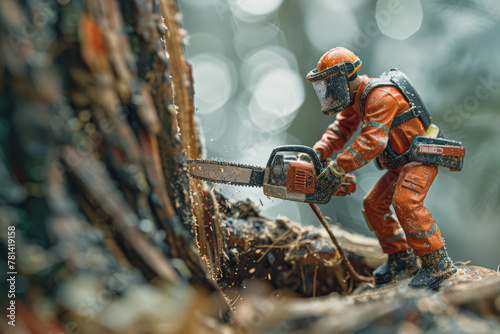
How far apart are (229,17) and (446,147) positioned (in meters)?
8.27

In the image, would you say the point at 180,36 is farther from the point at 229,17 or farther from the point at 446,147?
the point at 229,17

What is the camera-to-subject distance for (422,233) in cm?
221

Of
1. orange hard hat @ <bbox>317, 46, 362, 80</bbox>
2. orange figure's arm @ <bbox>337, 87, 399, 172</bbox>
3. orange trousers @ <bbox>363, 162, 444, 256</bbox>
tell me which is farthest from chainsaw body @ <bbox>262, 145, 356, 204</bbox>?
orange hard hat @ <bbox>317, 46, 362, 80</bbox>

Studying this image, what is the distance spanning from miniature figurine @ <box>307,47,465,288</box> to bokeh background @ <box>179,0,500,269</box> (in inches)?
34.5

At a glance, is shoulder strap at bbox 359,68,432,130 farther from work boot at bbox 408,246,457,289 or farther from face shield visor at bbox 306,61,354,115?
work boot at bbox 408,246,457,289

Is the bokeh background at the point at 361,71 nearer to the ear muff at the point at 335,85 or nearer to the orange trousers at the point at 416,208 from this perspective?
the ear muff at the point at 335,85

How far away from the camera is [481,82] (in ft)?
18.0

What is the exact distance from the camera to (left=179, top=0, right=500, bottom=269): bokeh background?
559 centimetres

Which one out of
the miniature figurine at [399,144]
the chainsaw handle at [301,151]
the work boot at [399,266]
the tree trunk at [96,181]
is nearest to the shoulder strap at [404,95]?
the miniature figurine at [399,144]

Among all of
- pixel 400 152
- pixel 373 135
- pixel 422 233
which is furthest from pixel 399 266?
pixel 373 135

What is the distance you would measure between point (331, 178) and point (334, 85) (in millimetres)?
642

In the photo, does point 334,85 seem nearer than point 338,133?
Yes

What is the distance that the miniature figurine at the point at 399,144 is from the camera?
7.27 ft

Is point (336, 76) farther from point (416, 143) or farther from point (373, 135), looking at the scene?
point (416, 143)
